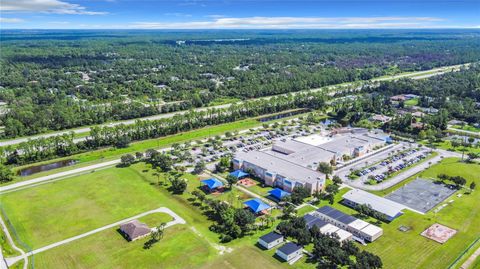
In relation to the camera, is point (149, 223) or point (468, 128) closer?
point (149, 223)

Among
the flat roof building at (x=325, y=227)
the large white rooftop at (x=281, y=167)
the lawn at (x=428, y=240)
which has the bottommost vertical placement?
the lawn at (x=428, y=240)

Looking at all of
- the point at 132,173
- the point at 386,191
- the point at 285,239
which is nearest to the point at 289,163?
the point at 386,191

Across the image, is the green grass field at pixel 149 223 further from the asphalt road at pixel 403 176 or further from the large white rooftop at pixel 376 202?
the asphalt road at pixel 403 176

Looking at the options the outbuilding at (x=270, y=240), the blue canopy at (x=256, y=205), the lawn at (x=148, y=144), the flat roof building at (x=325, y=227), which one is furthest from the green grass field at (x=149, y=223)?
the lawn at (x=148, y=144)

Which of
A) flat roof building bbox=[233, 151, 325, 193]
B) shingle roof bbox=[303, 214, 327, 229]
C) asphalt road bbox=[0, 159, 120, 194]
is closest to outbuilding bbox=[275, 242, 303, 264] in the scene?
shingle roof bbox=[303, 214, 327, 229]

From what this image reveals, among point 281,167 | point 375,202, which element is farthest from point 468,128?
point 281,167

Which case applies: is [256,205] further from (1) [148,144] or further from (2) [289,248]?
(1) [148,144]

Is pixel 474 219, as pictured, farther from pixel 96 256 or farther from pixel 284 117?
pixel 284 117
